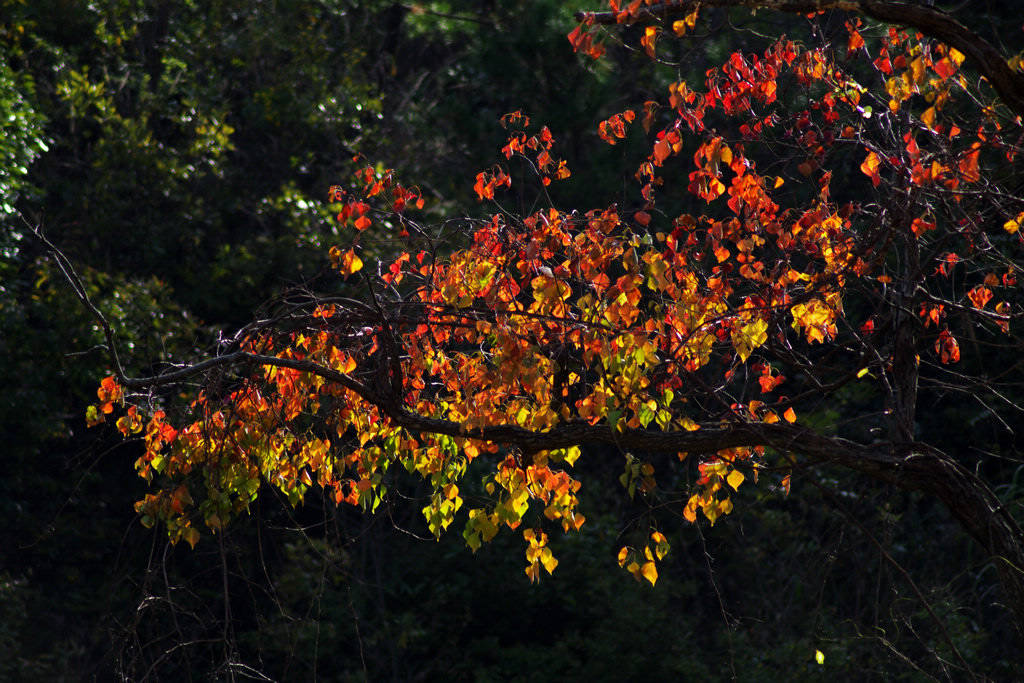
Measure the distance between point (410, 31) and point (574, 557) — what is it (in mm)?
6200

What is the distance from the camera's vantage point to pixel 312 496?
32.0 ft

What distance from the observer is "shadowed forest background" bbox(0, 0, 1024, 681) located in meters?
7.73

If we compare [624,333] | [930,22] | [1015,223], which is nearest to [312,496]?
[624,333]

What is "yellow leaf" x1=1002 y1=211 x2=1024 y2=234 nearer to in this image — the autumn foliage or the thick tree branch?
the autumn foliage

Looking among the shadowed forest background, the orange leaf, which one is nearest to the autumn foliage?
the orange leaf

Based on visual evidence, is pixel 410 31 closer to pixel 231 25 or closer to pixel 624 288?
pixel 231 25

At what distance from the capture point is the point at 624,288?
3486 mm

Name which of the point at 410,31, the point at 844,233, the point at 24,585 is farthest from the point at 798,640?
the point at 410,31

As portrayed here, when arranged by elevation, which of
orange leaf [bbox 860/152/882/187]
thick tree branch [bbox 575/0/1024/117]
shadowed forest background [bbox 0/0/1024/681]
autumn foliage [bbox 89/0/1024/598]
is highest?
thick tree branch [bbox 575/0/1024/117]

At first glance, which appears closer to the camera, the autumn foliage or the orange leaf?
the autumn foliage

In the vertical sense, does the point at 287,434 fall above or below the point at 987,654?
above

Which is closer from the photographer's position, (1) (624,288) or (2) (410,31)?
(1) (624,288)

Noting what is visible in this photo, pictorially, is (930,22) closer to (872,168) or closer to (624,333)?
(872,168)

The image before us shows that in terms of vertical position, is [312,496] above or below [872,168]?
below
